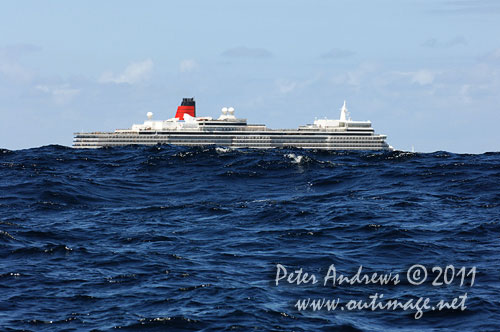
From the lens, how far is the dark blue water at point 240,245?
1630cm

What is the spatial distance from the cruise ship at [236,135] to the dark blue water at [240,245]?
3750 inches

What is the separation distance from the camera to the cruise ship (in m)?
136

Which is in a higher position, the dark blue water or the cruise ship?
the cruise ship

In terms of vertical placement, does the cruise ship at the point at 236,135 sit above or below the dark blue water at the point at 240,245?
above

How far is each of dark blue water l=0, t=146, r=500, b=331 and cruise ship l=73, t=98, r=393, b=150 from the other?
95245 millimetres

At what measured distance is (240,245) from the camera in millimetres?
22641

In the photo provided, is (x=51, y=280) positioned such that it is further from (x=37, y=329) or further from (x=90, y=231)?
(x=90, y=231)

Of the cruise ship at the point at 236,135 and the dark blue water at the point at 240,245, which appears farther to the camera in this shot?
the cruise ship at the point at 236,135

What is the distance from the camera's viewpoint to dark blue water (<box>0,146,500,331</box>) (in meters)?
16.3

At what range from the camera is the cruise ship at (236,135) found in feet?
447

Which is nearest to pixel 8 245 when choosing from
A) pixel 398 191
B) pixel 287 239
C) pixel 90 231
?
pixel 90 231

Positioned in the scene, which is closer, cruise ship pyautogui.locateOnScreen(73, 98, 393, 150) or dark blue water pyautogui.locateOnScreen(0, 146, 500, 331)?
dark blue water pyautogui.locateOnScreen(0, 146, 500, 331)

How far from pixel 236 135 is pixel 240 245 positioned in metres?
114

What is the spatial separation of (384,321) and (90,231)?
12.0 meters
